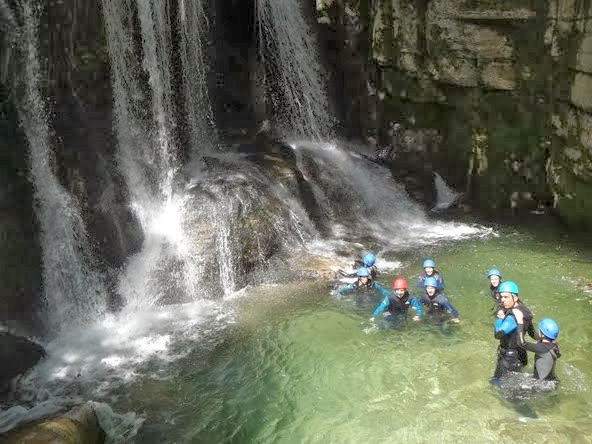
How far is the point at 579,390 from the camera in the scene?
6.61m

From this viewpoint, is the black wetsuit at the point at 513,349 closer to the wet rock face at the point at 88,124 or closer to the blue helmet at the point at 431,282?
the blue helmet at the point at 431,282

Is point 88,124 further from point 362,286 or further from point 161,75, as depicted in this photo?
point 362,286

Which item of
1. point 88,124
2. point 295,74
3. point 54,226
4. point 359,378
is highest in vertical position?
point 295,74

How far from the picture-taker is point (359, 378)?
733cm

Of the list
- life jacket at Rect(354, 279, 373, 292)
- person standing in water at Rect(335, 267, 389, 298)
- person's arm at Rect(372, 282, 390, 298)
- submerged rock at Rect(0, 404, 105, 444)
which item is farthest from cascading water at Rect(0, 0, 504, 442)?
person's arm at Rect(372, 282, 390, 298)

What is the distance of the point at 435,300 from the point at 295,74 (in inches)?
357

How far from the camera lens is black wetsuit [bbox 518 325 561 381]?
19.6 ft

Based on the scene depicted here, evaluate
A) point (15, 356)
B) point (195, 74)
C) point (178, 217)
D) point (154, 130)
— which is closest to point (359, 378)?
point (15, 356)

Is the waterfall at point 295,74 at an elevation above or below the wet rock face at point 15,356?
above

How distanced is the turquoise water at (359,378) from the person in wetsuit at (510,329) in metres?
0.46

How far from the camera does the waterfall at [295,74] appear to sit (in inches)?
587

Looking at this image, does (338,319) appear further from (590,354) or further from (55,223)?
(55,223)

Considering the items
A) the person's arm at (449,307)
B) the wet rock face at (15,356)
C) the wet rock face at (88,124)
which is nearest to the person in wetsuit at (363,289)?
the person's arm at (449,307)

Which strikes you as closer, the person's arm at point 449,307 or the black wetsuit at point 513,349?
the black wetsuit at point 513,349
